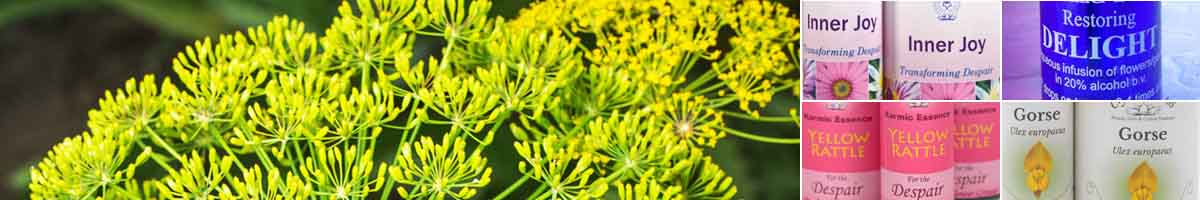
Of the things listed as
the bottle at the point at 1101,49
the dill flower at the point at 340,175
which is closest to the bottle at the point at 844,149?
the bottle at the point at 1101,49

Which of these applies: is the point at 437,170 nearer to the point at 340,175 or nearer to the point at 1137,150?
the point at 340,175

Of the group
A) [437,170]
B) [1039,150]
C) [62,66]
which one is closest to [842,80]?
[1039,150]

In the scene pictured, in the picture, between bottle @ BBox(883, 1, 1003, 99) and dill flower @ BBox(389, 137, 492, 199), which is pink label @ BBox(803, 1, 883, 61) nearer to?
bottle @ BBox(883, 1, 1003, 99)

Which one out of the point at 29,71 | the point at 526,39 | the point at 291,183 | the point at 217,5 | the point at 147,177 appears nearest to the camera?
the point at 291,183

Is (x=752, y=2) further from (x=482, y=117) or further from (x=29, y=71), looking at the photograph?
(x=29, y=71)

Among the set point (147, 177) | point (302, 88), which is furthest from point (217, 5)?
point (302, 88)

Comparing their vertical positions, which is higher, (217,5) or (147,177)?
(217,5)

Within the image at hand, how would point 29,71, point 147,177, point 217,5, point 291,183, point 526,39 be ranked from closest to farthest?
point 291,183
point 526,39
point 147,177
point 217,5
point 29,71

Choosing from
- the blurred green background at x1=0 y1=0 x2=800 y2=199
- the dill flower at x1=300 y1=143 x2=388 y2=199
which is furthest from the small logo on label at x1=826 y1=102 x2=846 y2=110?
the blurred green background at x1=0 y1=0 x2=800 y2=199
